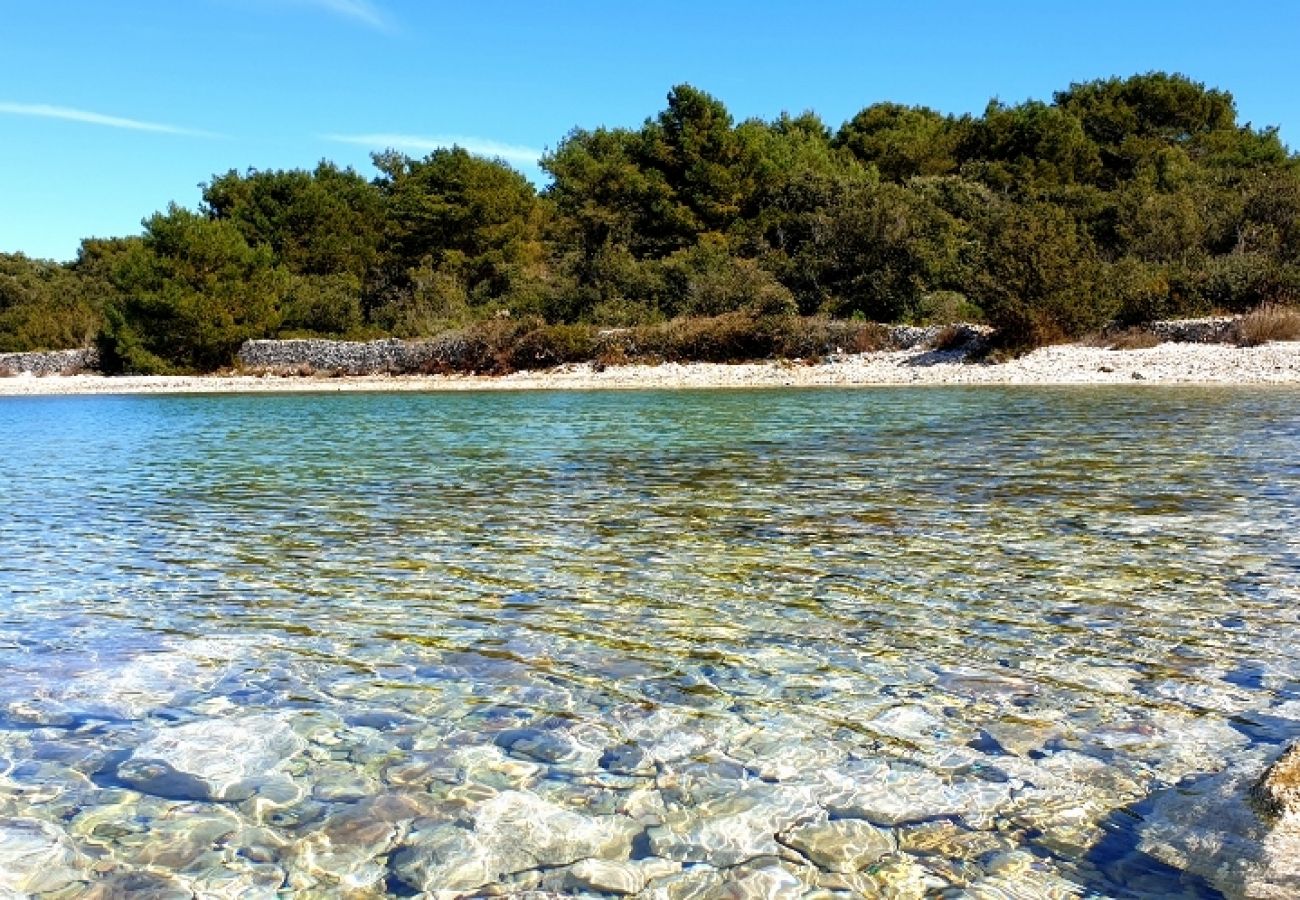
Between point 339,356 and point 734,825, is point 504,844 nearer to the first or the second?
point 734,825

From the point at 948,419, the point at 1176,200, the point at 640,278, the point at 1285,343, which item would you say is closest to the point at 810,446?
the point at 948,419

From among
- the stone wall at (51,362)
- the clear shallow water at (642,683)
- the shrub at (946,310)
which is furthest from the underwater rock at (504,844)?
the stone wall at (51,362)

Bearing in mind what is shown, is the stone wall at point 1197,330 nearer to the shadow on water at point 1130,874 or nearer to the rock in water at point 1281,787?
the rock in water at point 1281,787

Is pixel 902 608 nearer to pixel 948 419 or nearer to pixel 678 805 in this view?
pixel 678 805

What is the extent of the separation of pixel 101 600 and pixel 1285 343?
93.1 feet

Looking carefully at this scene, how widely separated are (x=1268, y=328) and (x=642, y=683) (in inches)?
1111

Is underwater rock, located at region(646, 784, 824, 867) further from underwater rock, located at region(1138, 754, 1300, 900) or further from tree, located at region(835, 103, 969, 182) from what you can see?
tree, located at region(835, 103, 969, 182)

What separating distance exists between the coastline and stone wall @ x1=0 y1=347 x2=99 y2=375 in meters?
3.77

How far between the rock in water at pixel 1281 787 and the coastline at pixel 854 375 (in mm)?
23833

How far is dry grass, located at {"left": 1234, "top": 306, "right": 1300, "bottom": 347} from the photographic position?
88.5 feet

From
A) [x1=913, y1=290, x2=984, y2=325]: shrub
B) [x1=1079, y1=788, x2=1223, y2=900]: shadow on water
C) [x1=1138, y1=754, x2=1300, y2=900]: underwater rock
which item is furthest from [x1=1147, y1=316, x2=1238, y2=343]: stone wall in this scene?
[x1=1079, y1=788, x2=1223, y2=900]: shadow on water

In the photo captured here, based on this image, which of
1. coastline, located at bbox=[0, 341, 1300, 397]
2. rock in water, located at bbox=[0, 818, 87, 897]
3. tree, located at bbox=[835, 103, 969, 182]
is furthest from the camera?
tree, located at bbox=[835, 103, 969, 182]

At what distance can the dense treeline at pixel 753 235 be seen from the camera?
32062 mm

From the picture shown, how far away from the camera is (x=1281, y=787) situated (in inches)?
106
